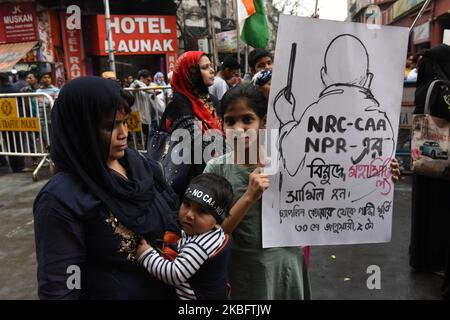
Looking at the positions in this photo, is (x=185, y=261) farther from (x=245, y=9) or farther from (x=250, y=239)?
(x=245, y=9)

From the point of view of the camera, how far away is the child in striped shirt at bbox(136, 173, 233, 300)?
1518 mm

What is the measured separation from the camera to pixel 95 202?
1.41 meters

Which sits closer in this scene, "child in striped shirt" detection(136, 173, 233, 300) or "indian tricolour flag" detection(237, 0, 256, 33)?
"child in striped shirt" detection(136, 173, 233, 300)

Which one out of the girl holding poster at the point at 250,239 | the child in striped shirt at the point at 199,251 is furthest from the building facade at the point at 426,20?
the child in striped shirt at the point at 199,251

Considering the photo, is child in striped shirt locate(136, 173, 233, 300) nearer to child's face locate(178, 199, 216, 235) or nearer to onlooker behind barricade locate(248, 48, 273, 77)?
child's face locate(178, 199, 216, 235)

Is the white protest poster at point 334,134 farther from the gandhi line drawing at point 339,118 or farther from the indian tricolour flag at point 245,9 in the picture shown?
the indian tricolour flag at point 245,9

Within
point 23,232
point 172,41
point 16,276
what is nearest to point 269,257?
point 16,276

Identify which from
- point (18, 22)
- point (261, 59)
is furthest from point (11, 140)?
point (18, 22)

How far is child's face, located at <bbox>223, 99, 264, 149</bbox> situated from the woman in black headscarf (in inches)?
20.2

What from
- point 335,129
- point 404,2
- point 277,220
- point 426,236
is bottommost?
point 426,236

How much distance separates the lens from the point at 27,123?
24.3 feet

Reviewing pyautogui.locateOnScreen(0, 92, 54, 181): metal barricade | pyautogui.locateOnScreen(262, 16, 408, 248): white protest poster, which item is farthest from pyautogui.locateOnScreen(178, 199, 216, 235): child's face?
pyautogui.locateOnScreen(0, 92, 54, 181): metal barricade
